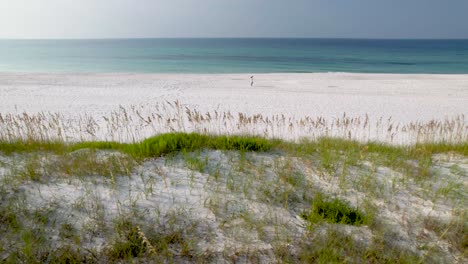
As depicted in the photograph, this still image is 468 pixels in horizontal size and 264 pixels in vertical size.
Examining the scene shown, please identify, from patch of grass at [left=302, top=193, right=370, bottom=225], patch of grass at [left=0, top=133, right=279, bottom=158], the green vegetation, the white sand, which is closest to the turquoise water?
the white sand

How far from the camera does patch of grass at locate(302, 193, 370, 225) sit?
317 cm

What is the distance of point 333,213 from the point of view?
328 centimetres

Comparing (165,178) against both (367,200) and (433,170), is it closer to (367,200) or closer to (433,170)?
(367,200)

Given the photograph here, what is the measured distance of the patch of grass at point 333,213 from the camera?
3172 mm

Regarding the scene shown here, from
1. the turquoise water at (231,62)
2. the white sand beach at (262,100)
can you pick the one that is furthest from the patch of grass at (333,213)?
the turquoise water at (231,62)

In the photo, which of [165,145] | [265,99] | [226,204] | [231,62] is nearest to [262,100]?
[265,99]

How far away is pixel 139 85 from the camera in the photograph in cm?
2317

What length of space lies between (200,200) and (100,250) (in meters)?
1.13

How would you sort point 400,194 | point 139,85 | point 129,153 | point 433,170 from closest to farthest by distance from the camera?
1. point 400,194
2. point 433,170
3. point 129,153
4. point 139,85

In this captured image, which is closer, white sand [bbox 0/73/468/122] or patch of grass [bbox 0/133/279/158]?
patch of grass [bbox 0/133/279/158]

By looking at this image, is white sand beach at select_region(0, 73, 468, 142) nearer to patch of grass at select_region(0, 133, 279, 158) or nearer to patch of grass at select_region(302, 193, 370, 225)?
patch of grass at select_region(0, 133, 279, 158)

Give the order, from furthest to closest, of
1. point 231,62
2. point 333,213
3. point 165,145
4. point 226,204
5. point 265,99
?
1. point 231,62
2. point 265,99
3. point 165,145
4. point 226,204
5. point 333,213

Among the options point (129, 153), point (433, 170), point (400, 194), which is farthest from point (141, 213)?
point (433, 170)

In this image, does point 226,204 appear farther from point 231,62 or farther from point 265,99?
point 231,62
